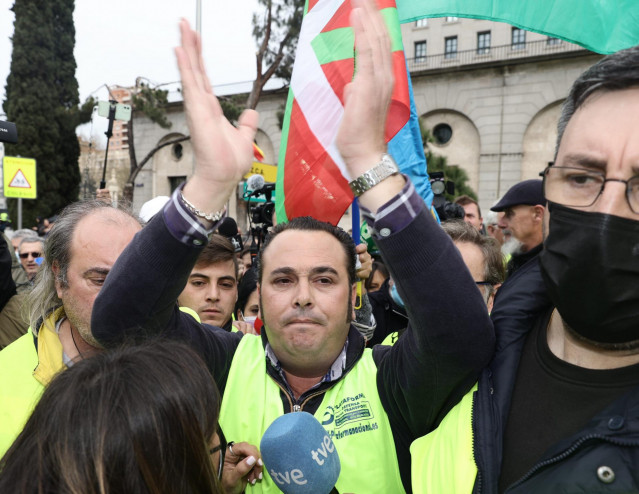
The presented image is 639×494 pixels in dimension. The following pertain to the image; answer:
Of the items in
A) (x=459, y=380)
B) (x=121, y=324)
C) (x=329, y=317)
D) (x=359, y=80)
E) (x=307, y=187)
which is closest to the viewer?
(x=359, y=80)

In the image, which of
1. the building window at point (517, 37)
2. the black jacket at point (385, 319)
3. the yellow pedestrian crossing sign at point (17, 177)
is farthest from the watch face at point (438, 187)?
the building window at point (517, 37)

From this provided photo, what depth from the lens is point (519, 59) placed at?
2048cm

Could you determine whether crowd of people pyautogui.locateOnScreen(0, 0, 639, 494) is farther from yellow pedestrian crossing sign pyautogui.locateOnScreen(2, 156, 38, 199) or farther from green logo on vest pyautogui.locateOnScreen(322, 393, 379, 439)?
yellow pedestrian crossing sign pyautogui.locateOnScreen(2, 156, 38, 199)

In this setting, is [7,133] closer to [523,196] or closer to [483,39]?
[523,196]

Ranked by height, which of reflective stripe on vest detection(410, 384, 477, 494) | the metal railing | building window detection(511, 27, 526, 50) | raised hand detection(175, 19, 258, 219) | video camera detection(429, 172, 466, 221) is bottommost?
reflective stripe on vest detection(410, 384, 477, 494)

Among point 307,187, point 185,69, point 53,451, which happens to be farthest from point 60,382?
point 307,187

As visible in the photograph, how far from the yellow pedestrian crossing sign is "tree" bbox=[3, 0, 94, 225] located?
37.1 ft

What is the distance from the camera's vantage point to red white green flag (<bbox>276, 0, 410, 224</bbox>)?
270 centimetres

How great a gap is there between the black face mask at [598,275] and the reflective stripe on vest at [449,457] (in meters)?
0.32

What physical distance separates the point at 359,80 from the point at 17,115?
22754mm

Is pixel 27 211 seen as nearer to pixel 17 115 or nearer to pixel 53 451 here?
pixel 17 115

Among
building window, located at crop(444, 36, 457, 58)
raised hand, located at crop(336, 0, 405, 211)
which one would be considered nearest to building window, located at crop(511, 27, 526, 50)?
building window, located at crop(444, 36, 457, 58)

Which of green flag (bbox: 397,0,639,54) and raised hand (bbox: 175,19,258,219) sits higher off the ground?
green flag (bbox: 397,0,639,54)

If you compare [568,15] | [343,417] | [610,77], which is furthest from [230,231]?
[610,77]
